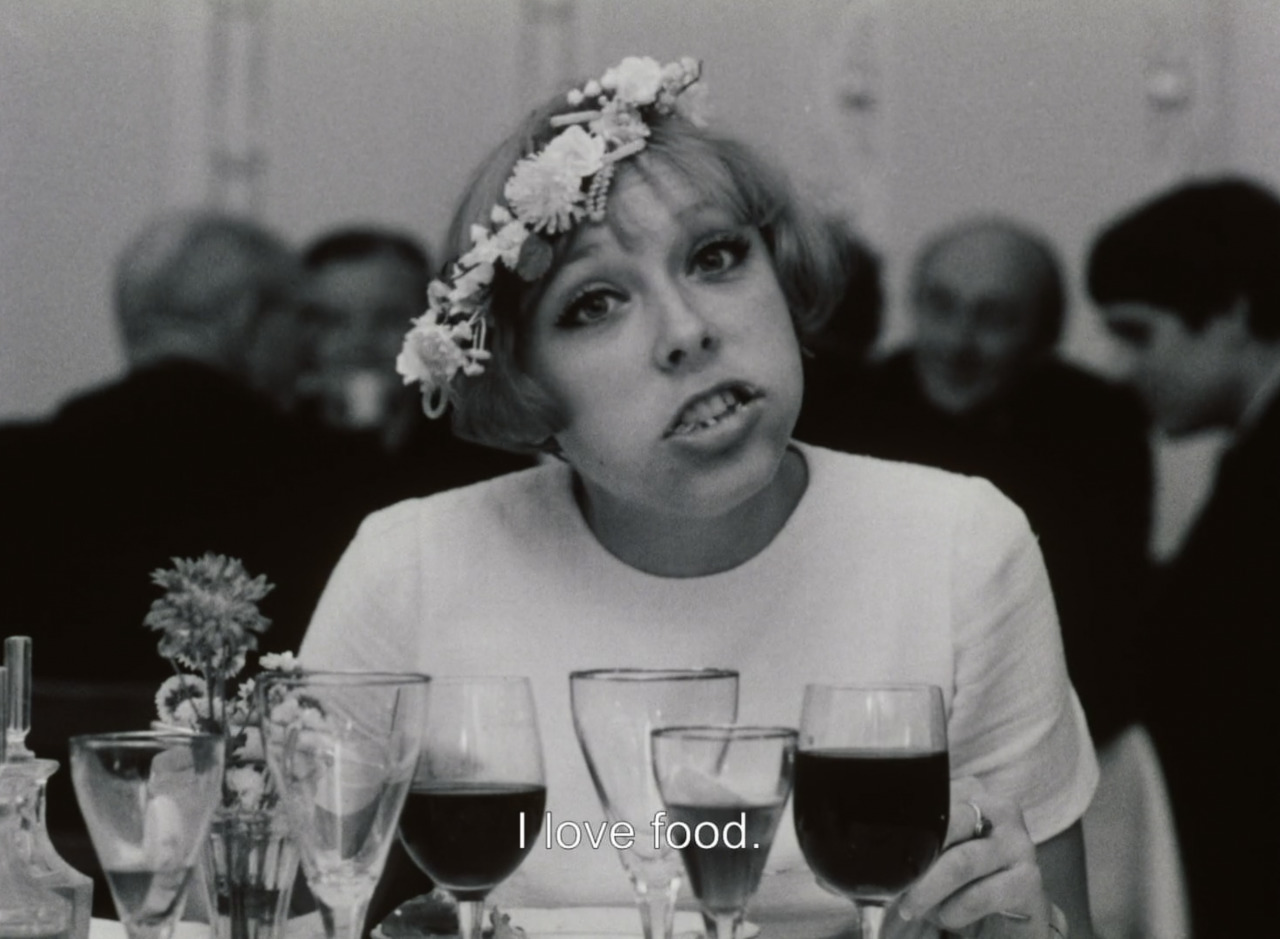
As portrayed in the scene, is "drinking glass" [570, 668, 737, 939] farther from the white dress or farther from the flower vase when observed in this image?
the white dress

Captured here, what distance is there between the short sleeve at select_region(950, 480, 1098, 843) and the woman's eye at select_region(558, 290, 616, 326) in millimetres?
410

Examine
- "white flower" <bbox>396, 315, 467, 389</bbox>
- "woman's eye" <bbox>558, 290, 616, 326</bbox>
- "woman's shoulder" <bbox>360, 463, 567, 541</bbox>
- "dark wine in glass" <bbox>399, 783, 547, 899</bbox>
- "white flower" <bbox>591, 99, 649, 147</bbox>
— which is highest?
"white flower" <bbox>591, 99, 649, 147</bbox>

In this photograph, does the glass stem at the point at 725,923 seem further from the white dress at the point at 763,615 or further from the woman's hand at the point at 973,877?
the white dress at the point at 763,615

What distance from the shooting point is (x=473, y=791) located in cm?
96

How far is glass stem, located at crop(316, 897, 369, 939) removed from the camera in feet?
3.15

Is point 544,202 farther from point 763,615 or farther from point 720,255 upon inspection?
point 763,615

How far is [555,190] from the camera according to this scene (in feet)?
5.13

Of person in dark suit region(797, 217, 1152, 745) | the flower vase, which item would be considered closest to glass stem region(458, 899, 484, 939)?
the flower vase

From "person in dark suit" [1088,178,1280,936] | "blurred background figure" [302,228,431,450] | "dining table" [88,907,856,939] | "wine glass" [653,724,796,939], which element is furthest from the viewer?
"blurred background figure" [302,228,431,450]

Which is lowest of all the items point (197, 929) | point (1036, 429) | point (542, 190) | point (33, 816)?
point (197, 929)

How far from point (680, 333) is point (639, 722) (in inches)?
27.0

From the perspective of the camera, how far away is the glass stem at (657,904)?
0.98 m

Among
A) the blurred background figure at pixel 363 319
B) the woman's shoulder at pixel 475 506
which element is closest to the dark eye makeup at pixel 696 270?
the woman's shoulder at pixel 475 506

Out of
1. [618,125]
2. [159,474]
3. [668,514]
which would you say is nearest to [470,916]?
[668,514]
